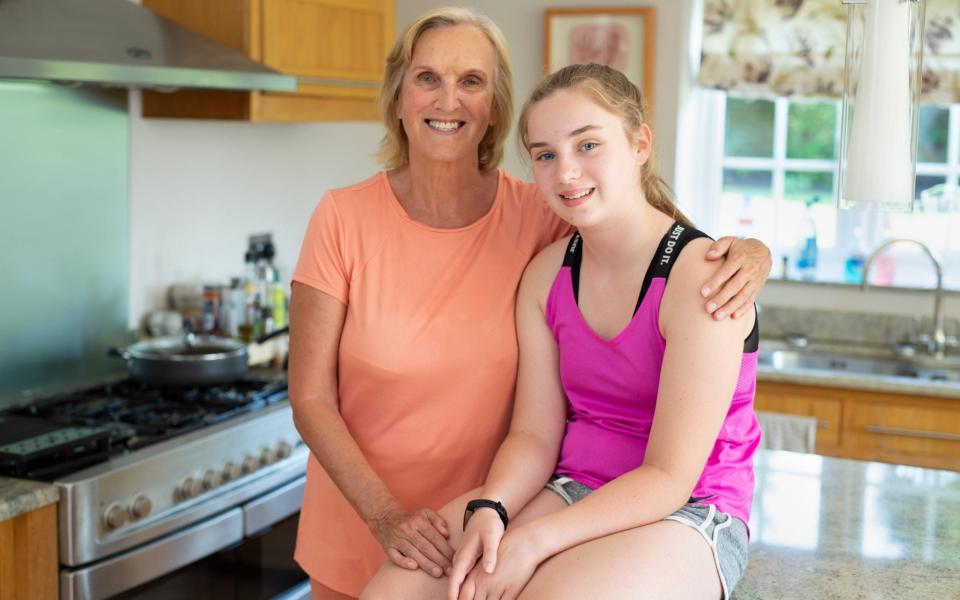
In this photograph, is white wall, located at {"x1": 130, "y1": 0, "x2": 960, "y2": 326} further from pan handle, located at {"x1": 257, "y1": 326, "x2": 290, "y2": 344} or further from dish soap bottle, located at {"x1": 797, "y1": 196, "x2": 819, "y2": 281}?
pan handle, located at {"x1": 257, "y1": 326, "x2": 290, "y2": 344}

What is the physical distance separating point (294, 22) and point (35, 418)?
4.31 ft

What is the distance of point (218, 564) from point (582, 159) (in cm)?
164

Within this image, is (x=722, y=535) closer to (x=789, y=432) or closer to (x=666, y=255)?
(x=666, y=255)

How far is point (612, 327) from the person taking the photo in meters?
1.57

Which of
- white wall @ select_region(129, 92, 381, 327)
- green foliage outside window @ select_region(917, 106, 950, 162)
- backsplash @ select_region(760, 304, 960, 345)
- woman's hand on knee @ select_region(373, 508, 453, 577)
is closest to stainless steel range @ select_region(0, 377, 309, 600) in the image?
white wall @ select_region(129, 92, 381, 327)

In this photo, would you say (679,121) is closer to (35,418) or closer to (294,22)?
(294,22)

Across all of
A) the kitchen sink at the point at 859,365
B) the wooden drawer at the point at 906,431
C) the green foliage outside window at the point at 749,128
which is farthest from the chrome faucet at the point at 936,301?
the green foliage outside window at the point at 749,128

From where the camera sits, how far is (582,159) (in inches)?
60.2

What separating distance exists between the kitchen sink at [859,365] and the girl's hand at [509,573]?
261 cm

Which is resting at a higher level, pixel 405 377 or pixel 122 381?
pixel 405 377

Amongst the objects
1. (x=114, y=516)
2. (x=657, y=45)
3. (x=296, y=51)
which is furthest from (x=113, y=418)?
(x=657, y=45)

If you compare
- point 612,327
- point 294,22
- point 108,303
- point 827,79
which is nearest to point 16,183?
point 108,303

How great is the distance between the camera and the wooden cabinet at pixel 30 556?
226cm

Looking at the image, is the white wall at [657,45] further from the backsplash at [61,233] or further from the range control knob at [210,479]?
the range control knob at [210,479]
